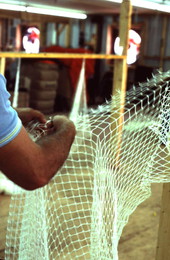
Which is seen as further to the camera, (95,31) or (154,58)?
(95,31)

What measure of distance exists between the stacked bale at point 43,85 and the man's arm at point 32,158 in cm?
678

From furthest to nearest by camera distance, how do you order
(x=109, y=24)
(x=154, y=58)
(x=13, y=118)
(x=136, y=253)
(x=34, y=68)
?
1. (x=109, y=24)
2. (x=154, y=58)
3. (x=34, y=68)
4. (x=136, y=253)
5. (x=13, y=118)

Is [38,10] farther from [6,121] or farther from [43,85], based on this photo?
[6,121]

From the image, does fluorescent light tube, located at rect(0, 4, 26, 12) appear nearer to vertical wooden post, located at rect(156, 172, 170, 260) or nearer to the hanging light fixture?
the hanging light fixture

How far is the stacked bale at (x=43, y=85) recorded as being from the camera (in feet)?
26.6

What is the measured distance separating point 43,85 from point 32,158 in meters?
6.98

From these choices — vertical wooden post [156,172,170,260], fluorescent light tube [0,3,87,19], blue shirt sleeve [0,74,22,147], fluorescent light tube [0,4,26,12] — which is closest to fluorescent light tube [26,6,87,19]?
fluorescent light tube [0,3,87,19]

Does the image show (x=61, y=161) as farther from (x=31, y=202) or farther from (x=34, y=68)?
(x=34, y=68)

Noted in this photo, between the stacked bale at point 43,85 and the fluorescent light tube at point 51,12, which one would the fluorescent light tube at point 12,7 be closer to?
the fluorescent light tube at point 51,12

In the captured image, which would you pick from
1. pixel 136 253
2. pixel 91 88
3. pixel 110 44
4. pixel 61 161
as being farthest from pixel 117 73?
pixel 110 44

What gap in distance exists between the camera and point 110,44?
468 inches

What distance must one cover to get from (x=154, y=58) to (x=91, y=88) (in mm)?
2184

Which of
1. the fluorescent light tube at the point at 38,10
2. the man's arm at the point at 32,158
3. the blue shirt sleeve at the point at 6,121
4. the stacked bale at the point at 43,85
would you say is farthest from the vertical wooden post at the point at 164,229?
the fluorescent light tube at the point at 38,10

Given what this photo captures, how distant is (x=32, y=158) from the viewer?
122 cm
